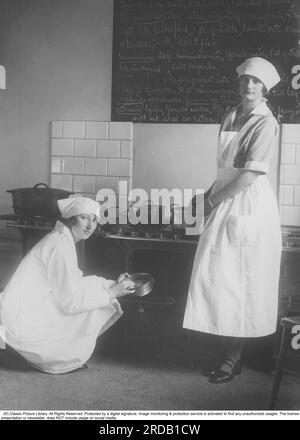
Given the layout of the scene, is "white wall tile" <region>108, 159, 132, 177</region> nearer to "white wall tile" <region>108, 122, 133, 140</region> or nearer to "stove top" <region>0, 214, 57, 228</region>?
"white wall tile" <region>108, 122, 133, 140</region>

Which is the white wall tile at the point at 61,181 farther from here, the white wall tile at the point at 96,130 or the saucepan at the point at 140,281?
the saucepan at the point at 140,281

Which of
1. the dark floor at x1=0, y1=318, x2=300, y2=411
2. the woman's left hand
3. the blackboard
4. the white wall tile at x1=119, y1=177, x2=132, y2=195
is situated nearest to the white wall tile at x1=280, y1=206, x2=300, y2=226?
the blackboard

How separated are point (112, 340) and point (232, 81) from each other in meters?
1.53

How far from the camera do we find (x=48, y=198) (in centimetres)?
287

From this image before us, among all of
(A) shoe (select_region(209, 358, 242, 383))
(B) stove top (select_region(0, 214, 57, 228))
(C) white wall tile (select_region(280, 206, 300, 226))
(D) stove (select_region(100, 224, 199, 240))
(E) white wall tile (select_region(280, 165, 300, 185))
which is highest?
(E) white wall tile (select_region(280, 165, 300, 185))

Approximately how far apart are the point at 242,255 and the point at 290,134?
998 millimetres

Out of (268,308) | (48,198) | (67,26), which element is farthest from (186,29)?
(268,308)

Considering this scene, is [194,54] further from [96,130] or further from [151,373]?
[151,373]

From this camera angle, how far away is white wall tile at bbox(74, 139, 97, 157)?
3240mm

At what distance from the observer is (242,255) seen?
2.33 metres

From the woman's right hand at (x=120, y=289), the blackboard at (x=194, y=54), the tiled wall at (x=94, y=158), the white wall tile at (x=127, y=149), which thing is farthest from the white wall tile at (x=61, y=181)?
the woman's right hand at (x=120, y=289)

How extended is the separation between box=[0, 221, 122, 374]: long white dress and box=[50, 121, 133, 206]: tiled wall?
2.83ft

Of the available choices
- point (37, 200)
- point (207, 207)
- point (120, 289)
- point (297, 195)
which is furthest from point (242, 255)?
point (37, 200)
